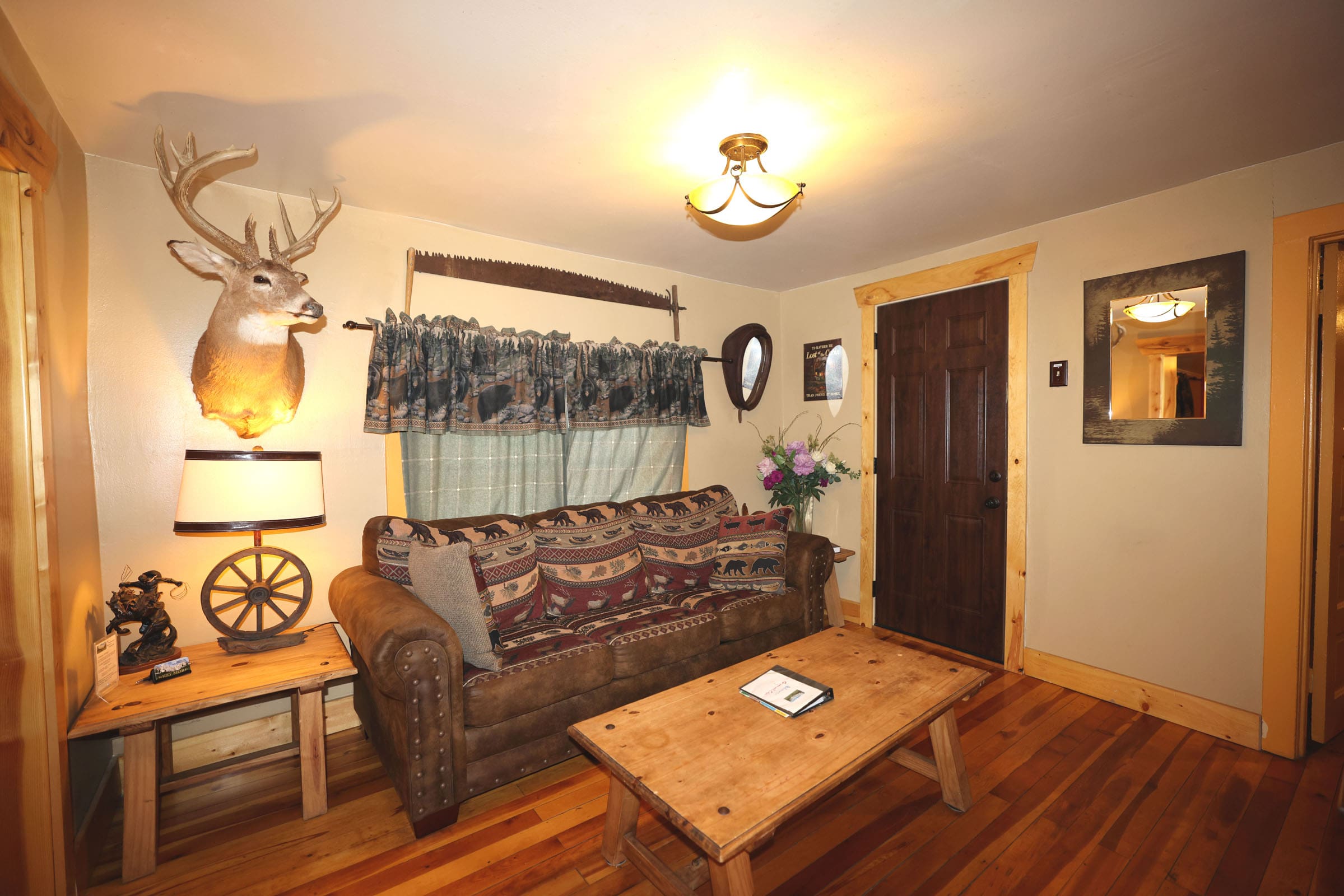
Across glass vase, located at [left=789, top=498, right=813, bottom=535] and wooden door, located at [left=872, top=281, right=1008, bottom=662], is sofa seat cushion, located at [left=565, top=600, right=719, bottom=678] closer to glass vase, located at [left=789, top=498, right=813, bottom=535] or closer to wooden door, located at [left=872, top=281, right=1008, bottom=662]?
glass vase, located at [left=789, top=498, right=813, bottom=535]

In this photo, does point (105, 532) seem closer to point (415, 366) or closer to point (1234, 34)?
point (415, 366)

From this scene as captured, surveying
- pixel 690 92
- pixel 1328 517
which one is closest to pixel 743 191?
pixel 690 92

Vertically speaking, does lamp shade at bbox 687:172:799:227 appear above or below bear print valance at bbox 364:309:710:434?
above

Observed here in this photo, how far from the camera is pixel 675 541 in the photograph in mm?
3158

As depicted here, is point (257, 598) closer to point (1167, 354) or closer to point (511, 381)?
point (511, 381)

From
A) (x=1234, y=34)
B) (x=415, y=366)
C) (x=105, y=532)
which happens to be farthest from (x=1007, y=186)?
(x=105, y=532)

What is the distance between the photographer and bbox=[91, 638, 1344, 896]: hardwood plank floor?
1.68m

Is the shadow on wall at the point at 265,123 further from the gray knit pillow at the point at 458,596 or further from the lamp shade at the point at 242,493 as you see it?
the gray knit pillow at the point at 458,596

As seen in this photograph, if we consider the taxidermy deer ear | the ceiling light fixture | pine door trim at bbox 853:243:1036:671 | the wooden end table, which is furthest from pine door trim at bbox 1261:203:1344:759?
the taxidermy deer ear

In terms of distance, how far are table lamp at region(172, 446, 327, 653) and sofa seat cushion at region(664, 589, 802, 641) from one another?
1.67m

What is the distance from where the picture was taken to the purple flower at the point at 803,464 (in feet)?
12.4

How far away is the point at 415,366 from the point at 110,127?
129 centimetres

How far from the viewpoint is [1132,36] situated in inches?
60.8

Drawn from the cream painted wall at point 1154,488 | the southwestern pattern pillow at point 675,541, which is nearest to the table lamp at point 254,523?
the southwestern pattern pillow at point 675,541
